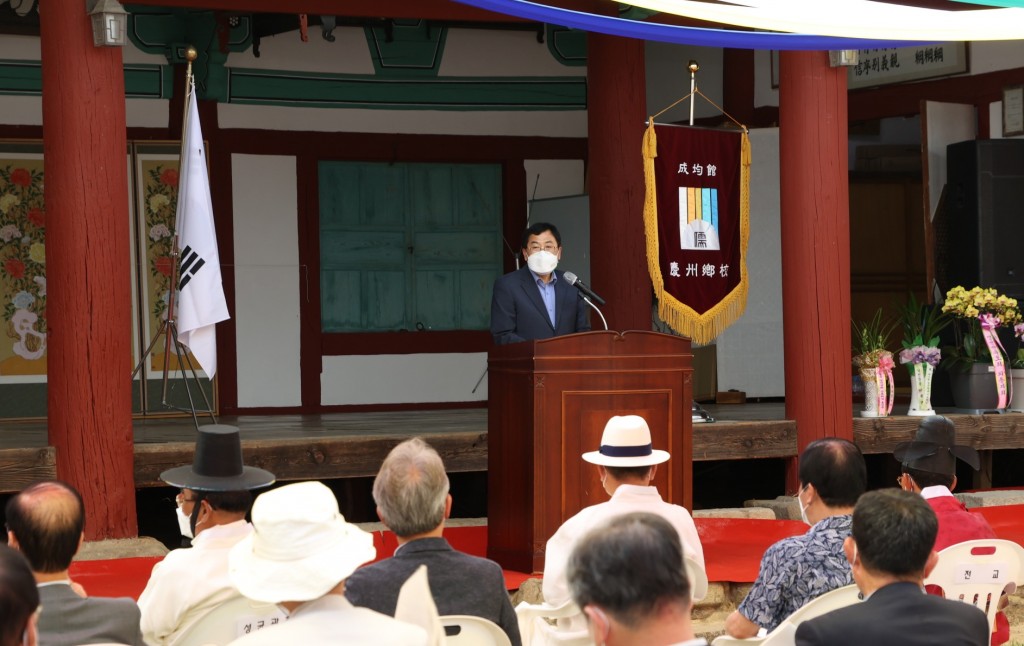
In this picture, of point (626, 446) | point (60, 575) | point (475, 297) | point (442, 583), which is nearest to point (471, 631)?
point (442, 583)

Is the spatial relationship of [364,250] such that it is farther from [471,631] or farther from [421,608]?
[421,608]

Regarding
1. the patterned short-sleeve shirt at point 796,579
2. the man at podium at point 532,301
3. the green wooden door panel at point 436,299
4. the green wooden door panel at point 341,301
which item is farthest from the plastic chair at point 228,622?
the green wooden door panel at point 436,299

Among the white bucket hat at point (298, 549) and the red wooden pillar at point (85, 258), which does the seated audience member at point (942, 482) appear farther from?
the red wooden pillar at point (85, 258)

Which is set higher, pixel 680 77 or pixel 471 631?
pixel 680 77

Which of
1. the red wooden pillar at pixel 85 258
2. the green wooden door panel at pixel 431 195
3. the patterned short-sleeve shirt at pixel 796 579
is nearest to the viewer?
the patterned short-sleeve shirt at pixel 796 579

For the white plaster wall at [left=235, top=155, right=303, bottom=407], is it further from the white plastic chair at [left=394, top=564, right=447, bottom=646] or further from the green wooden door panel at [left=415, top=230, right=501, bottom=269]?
the white plastic chair at [left=394, top=564, right=447, bottom=646]

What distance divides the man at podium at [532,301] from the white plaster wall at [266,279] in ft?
12.9

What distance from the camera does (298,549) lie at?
A: 234cm

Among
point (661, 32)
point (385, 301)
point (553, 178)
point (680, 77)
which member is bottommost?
point (385, 301)

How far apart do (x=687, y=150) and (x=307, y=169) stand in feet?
10.7

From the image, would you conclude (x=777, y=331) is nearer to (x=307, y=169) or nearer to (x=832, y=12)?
(x=307, y=169)

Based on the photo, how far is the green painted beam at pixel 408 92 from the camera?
30.8 ft

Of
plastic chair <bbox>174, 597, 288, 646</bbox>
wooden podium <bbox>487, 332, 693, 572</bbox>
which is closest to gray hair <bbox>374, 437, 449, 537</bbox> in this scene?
plastic chair <bbox>174, 597, 288, 646</bbox>

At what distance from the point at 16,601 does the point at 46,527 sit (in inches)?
32.8
